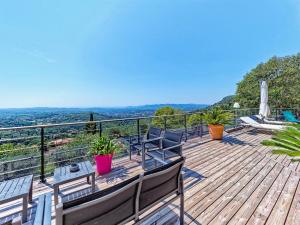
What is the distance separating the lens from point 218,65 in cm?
2170

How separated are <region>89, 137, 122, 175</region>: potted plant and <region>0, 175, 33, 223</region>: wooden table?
1.37 metres

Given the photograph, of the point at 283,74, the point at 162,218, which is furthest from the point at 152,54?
the point at 162,218

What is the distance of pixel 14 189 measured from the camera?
6.56 ft

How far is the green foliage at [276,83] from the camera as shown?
1545cm

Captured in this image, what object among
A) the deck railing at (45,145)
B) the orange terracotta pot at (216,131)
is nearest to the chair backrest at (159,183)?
the deck railing at (45,145)

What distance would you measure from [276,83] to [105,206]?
64.2 ft

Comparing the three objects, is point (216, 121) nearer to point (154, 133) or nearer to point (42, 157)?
point (154, 133)

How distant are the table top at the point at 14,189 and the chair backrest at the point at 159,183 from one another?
1.31 m

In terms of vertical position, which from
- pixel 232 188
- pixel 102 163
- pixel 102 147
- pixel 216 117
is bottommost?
pixel 232 188

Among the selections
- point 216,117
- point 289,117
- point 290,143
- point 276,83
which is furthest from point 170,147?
point 276,83

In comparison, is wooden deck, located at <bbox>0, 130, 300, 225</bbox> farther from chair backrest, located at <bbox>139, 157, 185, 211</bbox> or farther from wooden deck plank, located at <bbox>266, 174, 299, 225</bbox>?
chair backrest, located at <bbox>139, 157, 185, 211</bbox>

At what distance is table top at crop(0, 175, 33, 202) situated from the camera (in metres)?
1.83

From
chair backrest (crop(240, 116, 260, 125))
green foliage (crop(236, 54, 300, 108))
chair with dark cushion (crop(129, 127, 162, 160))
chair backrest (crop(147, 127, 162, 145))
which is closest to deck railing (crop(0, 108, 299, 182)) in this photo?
chair with dark cushion (crop(129, 127, 162, 160))

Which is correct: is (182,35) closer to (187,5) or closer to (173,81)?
(187,5)
